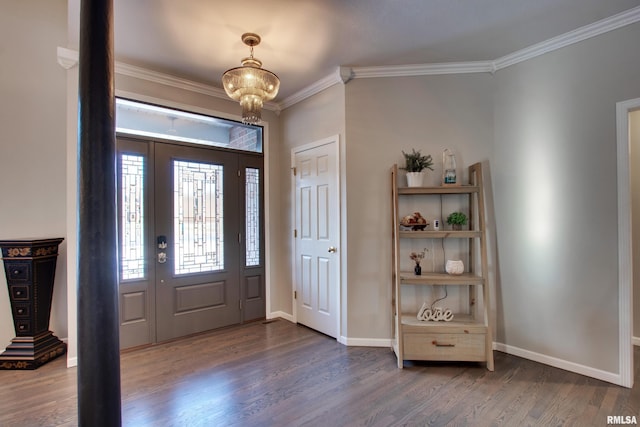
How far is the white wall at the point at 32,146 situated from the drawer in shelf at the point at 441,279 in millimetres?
3302

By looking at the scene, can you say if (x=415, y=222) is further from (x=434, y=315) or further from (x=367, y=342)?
(x=367, y=342)

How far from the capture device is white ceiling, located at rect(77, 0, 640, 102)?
7.21 feet

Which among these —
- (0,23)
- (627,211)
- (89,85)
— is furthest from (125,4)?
(627,211)

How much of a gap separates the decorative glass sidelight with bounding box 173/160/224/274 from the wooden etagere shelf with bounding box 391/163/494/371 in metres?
2.01

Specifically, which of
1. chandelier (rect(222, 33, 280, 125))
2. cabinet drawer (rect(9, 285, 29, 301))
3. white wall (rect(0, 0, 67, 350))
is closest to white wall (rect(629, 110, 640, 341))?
chandelier (rect(222, 33, 280, 125))

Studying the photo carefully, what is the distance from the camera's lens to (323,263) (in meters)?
3.48

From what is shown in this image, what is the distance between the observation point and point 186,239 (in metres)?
3.40

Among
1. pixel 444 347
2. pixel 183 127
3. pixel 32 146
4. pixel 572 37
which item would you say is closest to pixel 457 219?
pixel 444 347

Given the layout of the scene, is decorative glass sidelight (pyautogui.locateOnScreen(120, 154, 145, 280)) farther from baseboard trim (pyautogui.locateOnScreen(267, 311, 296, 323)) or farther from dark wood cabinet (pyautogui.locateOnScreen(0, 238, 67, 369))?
baseboard trim (pyautogui.locateOnScreen(267, 311, 296, 323))

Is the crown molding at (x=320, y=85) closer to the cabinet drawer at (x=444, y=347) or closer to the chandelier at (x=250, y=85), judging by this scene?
the chandelier at (x=250, y=85)

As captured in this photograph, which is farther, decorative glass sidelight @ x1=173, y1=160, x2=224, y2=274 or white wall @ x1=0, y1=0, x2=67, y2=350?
decorative glass sidelight @ x1=173, y1=160, x2=224, y2=274

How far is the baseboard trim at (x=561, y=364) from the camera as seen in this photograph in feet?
7.75

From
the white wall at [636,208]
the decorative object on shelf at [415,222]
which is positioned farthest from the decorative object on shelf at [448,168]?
the white wall at [636,208]

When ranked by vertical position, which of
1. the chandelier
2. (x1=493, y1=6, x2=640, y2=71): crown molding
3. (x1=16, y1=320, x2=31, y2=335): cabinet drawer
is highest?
(x1=493, y1=6, x2=640, y2=71): crown molding
